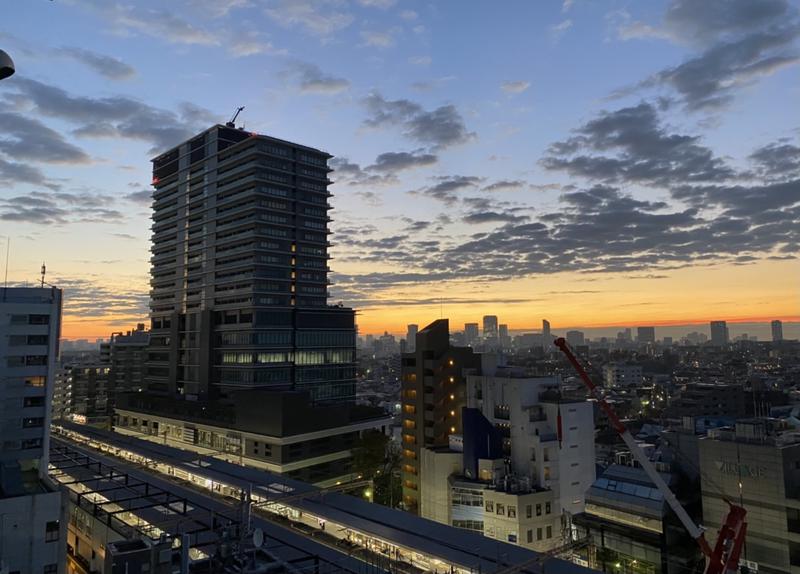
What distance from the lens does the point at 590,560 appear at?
4522cm

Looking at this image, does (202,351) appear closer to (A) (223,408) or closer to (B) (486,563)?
(A) (223,408)

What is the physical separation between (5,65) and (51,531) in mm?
40080

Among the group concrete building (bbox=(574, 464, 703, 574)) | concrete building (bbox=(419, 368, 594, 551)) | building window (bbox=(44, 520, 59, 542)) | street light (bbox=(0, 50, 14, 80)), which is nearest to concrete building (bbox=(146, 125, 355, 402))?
concrete building (bbox=(419, 368, 594, 551))

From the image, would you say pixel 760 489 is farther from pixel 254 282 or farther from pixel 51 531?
pixel 254 282

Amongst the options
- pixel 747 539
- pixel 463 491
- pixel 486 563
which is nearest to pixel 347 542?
pixel 486 563

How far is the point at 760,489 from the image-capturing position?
37.6 metres

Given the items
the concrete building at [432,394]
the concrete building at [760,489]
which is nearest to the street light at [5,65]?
the concrete building at [760,489]

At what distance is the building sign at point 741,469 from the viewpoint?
1486 inches

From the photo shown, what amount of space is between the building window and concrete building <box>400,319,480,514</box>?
43414 mm

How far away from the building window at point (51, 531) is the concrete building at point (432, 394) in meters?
43.4

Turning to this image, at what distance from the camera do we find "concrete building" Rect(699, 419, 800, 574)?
36094 mm

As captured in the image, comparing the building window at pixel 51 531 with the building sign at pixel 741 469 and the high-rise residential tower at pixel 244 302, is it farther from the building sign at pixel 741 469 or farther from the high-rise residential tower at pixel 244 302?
the high-rise residential tower at pixel 244 302

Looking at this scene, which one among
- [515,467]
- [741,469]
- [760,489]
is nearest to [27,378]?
[515,467]

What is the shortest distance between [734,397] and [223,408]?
133 m
